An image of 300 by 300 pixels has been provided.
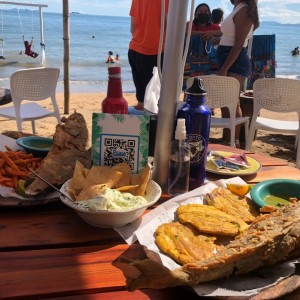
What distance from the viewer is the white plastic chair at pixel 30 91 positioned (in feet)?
14.6

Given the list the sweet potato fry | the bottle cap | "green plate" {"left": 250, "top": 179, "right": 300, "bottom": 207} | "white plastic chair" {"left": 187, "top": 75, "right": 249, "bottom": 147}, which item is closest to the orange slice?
"green plate" {"left": 250, "top": 179, "right": 300, "bottom": 207}

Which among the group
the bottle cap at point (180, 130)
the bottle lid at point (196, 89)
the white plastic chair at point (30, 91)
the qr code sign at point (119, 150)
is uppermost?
the bottle lid at point (196, 89)

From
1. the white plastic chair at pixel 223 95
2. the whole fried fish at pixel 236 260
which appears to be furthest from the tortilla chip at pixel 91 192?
the white plastic chair at pixel 223 95

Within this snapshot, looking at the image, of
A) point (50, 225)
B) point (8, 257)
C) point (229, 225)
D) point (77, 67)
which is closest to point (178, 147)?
point (229, 225)

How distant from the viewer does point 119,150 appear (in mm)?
1436

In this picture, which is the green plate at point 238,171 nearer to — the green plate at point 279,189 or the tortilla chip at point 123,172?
the green plate at point 279,189

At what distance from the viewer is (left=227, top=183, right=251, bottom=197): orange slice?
1515mm

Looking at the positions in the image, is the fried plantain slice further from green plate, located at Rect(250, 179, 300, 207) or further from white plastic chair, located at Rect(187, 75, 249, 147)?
white plastic chair, located at Rect(187, 75, 249, 147)

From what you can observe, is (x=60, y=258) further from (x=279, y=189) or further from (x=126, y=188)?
(x=279, y=189)

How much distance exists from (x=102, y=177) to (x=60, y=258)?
34cm

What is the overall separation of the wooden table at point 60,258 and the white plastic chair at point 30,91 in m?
3.32

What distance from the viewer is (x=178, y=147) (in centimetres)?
145

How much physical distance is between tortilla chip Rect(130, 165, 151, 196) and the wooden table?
166mm

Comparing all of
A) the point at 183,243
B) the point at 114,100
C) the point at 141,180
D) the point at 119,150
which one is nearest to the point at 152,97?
the point at 114,100
